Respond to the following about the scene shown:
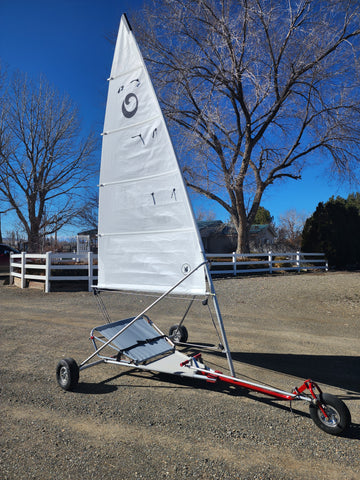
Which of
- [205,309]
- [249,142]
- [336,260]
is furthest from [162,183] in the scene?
[336,260]

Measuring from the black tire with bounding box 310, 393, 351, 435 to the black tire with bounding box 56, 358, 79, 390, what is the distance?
7.89 ft

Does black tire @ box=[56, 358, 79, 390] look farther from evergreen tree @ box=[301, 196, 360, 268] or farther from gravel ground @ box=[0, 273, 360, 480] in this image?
evergreen tree @ box=[301, 196, 360, 268]

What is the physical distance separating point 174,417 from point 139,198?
2.55 metres

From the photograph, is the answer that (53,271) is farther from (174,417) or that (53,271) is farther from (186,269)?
(174,417)

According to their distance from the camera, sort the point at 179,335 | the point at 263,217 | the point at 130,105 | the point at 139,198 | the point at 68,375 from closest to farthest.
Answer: the point at 68,375 < the point at 139,198 < the point at 130,105 < the point at 179,335 < the point at 263,217

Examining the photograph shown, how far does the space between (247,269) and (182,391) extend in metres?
13.3

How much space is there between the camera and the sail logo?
452cm

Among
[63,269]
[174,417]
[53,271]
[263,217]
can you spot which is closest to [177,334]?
[174,417]

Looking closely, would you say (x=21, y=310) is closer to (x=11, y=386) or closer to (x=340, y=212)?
(x=11, y=386)

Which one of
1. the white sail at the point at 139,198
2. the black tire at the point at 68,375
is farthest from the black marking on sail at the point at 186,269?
the black tire at the point at 68,375

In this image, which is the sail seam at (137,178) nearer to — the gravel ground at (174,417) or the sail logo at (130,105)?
the sail logo at (130,105)

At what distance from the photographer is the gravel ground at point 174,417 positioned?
2.49m

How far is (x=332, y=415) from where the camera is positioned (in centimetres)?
297

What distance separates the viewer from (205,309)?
874 centimetres
